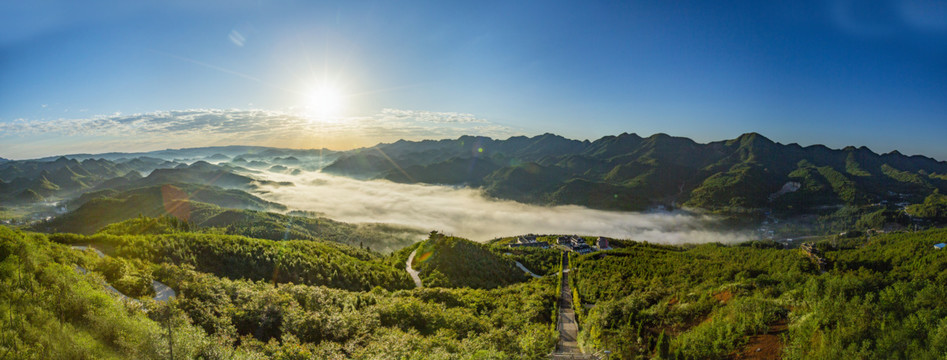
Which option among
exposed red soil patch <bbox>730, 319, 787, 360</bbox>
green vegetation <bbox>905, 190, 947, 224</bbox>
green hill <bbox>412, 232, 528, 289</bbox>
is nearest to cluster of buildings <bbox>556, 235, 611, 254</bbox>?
green hill <bbox>412, 232, 528, 289</bbox>

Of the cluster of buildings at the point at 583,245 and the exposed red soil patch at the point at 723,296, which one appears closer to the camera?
the exposed red soil patch at the point at 723,296

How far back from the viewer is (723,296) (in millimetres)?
23469

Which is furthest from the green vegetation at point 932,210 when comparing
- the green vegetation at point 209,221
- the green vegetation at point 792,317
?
the green vegetation at point 209,221

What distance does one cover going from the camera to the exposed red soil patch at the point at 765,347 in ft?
50.8

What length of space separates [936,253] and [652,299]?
27.6m

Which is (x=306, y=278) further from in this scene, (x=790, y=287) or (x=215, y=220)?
(x=215, y=220)

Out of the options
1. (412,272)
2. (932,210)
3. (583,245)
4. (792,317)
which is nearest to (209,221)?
(412,272)

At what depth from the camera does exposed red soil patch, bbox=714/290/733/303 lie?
22712 millimetres

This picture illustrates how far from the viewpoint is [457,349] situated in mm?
19734

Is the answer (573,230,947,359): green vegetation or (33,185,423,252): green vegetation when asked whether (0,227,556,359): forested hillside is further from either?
(33,185,423,252): green vegetation

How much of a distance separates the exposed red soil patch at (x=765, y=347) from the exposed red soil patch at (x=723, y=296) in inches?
215

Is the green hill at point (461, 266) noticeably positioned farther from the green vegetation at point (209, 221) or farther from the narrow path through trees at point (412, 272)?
the green vegetation at point (209, 221)

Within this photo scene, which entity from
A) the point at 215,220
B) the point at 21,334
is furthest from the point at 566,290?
the point at 215,220

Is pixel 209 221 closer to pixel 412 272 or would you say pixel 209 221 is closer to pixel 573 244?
pixel 412 272
